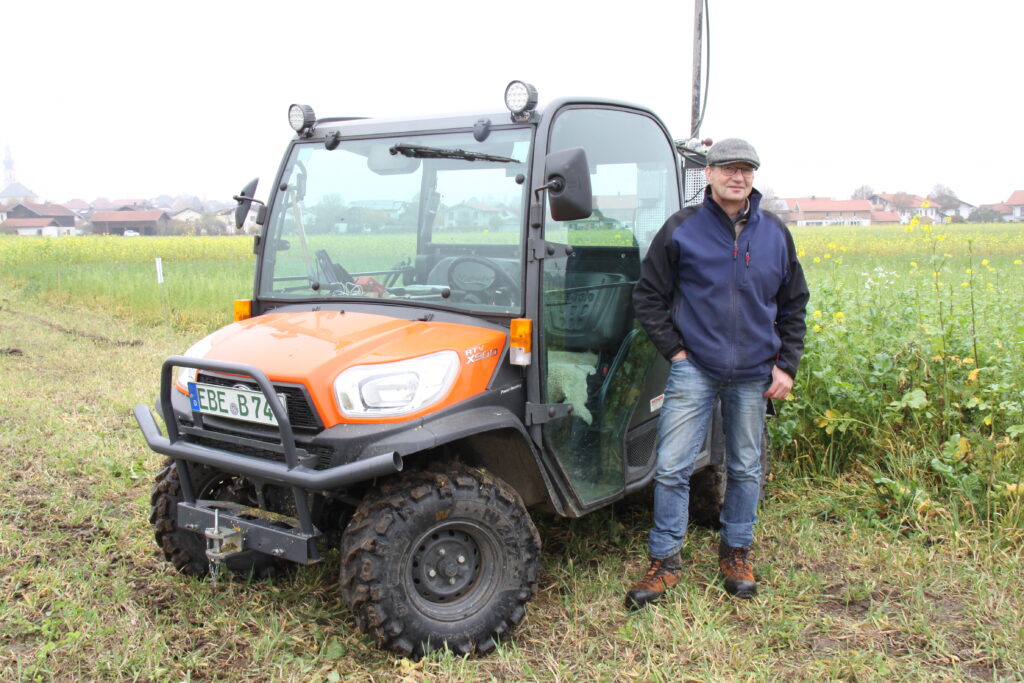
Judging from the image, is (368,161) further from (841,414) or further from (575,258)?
(841,414)

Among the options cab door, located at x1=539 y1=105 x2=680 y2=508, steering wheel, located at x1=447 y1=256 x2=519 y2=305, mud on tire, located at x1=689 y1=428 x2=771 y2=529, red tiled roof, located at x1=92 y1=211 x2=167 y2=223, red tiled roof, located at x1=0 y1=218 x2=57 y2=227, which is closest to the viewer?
steering wheel, located at x1=447 y1=256 x2=519 y2=305

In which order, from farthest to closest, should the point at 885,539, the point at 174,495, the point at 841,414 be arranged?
the point at 841,414
the point at 885,539
the point at 174,495

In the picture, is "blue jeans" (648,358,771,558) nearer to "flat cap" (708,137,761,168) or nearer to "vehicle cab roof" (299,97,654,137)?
"flat cap" (708,137,761,168)

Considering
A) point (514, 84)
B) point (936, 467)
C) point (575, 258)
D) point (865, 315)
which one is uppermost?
point (514, 84)

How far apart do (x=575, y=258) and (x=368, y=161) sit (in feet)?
3.40

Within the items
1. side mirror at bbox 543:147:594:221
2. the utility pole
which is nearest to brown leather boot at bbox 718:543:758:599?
side mirror at bbox 543:147:594:221

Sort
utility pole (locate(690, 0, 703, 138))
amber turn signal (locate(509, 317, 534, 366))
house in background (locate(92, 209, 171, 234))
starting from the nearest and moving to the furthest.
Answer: amber turn signal (locate(509, 317, 534, 366)) < utility pole (locate(690, 0, 703, 138)) < house in background (locate(92, 209, 171, 234))

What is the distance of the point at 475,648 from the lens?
321 centimetres

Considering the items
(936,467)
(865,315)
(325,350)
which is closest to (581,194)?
(325,350)

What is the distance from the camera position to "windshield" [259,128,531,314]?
3455 millimetres

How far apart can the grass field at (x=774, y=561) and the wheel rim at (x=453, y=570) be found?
210mm

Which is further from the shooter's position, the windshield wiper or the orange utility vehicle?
Answer: the windshield wiper

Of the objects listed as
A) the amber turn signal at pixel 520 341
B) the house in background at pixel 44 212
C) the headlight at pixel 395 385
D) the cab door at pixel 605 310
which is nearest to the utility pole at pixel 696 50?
the cab door at pixel 605 310

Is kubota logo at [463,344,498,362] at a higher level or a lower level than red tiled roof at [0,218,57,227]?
lower
